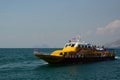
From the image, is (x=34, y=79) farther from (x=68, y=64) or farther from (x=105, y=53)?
(x=105, y=53)

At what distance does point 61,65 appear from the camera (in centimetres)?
5572

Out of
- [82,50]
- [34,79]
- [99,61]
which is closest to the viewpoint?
[34,79]

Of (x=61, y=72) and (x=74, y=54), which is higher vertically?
(x=74, y=54)

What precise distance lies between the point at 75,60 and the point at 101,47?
23657 millimetres

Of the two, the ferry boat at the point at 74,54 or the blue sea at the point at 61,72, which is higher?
the ferry boat at the point at 74,54

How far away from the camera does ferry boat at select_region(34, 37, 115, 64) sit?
54.4 m

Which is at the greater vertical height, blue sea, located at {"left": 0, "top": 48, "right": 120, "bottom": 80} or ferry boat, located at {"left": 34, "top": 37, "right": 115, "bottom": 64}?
ferry boat, located at {"left": 34, "top": 37, "right": 115, "bottom": 64}

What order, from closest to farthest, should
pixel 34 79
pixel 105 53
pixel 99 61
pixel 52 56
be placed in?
pixel 34 79 → pixel 52 56 → pixel 99 61 → pixel 105 53

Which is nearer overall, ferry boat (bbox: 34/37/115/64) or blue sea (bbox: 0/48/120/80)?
blue sea (bbox: 0/48/120/80)

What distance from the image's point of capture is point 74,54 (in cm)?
5931

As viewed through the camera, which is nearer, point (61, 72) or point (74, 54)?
point (61, 72)

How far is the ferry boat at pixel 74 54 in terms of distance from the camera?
54.4 metres

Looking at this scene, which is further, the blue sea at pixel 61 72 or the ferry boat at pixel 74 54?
the ferry boat at pixel 74 54

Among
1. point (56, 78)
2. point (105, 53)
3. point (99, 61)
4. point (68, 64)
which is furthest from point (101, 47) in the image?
point (56, 78)
